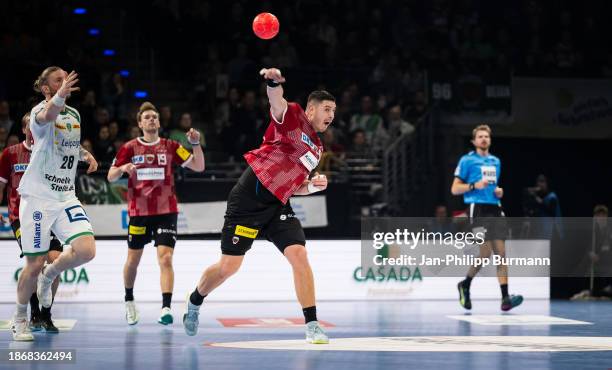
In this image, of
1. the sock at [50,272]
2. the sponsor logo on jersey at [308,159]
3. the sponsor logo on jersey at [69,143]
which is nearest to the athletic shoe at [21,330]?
the sock at [50,272]

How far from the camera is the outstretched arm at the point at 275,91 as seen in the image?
779 cm

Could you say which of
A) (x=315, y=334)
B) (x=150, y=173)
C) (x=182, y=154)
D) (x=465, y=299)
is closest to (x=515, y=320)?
Answer: (x=465, y=299)

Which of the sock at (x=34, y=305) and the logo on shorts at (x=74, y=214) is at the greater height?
the logo on shorts at (x=74, y=214)

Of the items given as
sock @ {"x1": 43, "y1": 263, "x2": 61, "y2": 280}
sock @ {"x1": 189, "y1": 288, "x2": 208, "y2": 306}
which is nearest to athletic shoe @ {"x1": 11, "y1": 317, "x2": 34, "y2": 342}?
sock @ {"x1": 43, "y1": 263, "x2": 61, "y2": 280}

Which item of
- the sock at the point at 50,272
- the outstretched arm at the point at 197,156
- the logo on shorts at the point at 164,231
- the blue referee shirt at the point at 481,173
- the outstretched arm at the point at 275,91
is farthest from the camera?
the blue referee shirt at the point at 481,173

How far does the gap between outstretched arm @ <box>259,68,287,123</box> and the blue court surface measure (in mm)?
1865

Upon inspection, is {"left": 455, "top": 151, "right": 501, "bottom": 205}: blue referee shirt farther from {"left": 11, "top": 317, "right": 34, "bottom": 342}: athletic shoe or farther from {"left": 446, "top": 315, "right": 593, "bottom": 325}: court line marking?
{"left": 11, "top": 317, "right": 34, "bottom": 342}: athletic shoe

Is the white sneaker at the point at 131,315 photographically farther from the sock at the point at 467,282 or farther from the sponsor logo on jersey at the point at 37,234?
the sock at the point at 467,282

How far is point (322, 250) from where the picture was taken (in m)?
15.2

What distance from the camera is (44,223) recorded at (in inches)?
348

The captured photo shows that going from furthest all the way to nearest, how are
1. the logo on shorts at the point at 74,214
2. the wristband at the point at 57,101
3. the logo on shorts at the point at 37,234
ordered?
1. the logo on shorts at the point at 74,214
2. the logo on shorts at the point at 37,234
3. the wristband at the point at 57,101

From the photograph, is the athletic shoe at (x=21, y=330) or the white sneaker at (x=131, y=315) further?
the white sneaker at (x=131, y=315)

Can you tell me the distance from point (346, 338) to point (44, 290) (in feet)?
9.23

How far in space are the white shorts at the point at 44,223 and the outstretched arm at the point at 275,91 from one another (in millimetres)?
2034
